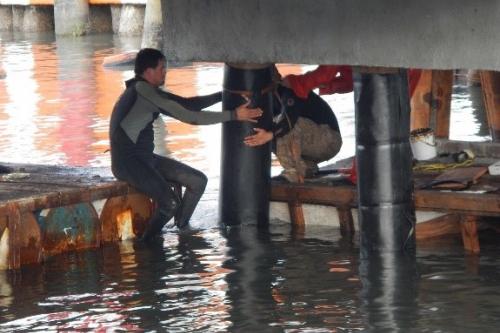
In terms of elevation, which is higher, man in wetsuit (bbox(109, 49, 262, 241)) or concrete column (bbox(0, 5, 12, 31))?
concrete column (bbox(0, 5, 12, 31))

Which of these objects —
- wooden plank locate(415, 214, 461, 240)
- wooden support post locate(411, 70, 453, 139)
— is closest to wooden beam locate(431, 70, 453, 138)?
wooden support post locate(411, 70, 453, 139)

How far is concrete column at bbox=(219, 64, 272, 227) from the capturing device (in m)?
13.4

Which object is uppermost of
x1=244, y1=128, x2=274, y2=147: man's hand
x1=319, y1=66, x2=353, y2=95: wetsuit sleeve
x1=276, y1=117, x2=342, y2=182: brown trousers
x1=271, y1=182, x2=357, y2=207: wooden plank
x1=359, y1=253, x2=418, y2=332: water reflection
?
x1=319, y1=66, x2=353, y2=95: wetsuit sleeve

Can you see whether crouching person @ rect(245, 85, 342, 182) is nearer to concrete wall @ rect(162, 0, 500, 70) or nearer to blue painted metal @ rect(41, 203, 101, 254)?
concrete wall @ rect(162, 0, 500, 70)

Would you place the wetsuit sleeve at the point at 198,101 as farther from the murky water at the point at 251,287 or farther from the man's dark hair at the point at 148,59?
the murky water at the point at 251,287

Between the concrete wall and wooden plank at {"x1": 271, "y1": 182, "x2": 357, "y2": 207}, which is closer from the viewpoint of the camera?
the concrete wall

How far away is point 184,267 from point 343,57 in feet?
8.88

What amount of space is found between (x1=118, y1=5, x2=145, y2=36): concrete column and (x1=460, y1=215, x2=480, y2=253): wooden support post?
35.8 metres

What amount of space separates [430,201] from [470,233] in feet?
1.60

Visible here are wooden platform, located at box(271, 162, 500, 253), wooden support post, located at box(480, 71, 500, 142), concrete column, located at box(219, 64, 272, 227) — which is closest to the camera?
wooden platform, located at box(271, 162, 500, 253)

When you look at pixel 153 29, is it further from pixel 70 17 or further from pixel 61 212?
pixel 61 212

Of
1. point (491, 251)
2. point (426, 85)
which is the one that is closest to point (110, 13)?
point (426, 85)

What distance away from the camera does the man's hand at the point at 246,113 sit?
13188 mm

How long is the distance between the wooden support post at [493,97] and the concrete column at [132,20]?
1262 inches
